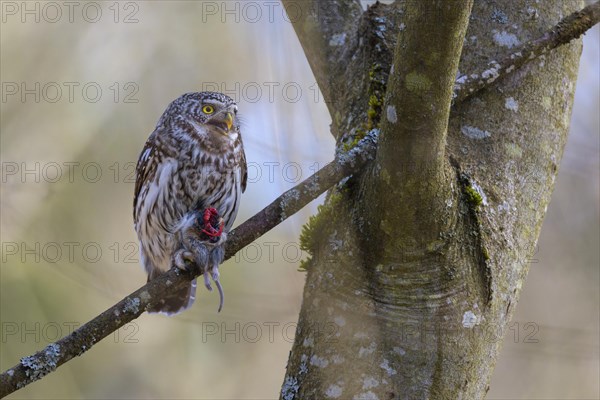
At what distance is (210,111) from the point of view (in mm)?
4480

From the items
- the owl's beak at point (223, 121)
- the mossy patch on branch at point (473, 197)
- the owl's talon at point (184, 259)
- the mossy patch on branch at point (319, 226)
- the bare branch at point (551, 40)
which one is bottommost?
the owl's talon at point (184, 259)

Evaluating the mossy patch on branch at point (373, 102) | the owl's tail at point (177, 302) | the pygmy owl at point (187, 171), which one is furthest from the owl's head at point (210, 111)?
the mossy patch on branch at point (373, 102)

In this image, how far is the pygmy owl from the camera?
414 centimetres

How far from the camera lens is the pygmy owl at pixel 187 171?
414 centimetres

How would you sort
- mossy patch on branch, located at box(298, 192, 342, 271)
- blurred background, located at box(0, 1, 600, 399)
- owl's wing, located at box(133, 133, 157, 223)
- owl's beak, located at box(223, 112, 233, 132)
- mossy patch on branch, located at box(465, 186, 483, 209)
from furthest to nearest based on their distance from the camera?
blurred background, located at box(0, 1, 600, 399) → owl's beak, located at box(223, 112, 233, 132) → owl's wing, located at box(133, 133, 157, 223) → mossy patch on branch, located at box(298, 192, 342, 271) → mossy patch on branch, located at box(465, 186, 483, 209)

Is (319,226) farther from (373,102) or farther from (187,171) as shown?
(187,171)

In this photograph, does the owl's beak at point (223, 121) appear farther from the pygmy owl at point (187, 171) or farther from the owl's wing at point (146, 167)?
the owl's wing at point (146, 167)

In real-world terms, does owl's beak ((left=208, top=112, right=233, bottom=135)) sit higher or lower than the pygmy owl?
higher

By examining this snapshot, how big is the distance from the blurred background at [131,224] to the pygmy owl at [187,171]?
0.67 m

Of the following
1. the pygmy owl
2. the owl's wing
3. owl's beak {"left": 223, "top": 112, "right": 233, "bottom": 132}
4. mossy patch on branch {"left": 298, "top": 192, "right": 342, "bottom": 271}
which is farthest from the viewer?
owl's beak {"left": 223, "top": 112, "right": 233, "bottom": 132}

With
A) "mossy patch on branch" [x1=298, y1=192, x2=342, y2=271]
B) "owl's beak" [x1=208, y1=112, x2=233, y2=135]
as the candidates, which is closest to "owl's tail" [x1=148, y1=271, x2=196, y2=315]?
"owl's beak" [x1=208, y1=112, x2=233, y2=135]

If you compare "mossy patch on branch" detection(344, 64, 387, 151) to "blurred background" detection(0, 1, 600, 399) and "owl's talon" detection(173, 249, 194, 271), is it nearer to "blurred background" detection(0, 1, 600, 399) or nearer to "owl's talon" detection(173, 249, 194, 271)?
"owl's talon" detection(173, 249, 194, 271)

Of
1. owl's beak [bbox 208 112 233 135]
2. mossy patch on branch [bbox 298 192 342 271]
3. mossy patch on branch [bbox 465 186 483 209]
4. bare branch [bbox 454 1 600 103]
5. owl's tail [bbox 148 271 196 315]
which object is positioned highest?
owl's beak [bbox 208 112 233 135]

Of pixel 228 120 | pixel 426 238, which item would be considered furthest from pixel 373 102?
pixel 228 120
